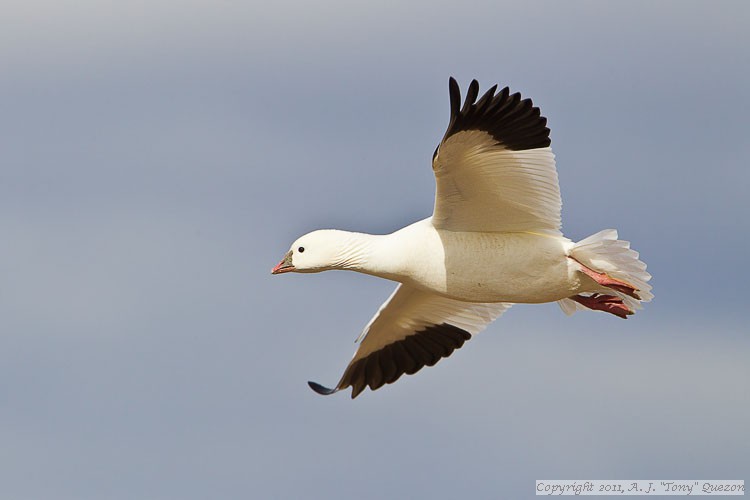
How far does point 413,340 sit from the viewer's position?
17359 mm

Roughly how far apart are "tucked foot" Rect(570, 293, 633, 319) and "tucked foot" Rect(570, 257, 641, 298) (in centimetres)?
49

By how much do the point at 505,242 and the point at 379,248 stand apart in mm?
1260

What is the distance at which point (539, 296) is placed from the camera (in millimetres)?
15070

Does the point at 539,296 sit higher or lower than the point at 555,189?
lower

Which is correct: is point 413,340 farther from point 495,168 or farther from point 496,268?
point 495,168

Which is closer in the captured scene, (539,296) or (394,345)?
(539,296)

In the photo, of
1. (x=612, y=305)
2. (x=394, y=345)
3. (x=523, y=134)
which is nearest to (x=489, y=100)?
(x=523, y=134)

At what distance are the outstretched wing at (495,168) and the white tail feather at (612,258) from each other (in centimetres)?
48

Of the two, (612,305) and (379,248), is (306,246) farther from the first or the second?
(612,305)

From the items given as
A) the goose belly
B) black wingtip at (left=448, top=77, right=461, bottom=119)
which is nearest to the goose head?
the goose belly

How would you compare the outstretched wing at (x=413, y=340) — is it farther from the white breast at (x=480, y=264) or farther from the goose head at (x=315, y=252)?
the white breast at (x=480, y=264)

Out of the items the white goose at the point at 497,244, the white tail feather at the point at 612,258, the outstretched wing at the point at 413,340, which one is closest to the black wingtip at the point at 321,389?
the outstretched wing at the point at 413,340

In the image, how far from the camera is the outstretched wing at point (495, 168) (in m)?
13.9

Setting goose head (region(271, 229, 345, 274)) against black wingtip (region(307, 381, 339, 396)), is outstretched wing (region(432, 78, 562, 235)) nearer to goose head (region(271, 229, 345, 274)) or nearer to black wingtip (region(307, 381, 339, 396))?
goose head (region(271, 229, 345, 274))
